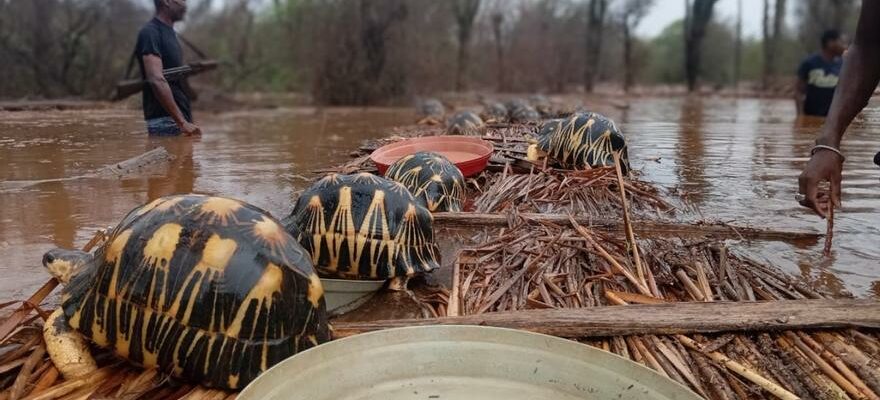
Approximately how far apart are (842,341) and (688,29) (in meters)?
35.5

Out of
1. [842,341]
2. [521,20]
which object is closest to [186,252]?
[842,341]

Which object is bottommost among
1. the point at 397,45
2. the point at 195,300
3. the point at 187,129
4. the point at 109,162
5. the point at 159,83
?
the point at 195,300

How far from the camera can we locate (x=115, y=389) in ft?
6.79

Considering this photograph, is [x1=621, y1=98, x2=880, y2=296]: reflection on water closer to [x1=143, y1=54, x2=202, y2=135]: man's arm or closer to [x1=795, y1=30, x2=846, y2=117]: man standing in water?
[x1=795, y1=30, x2=846, y2=117]: man standing in water

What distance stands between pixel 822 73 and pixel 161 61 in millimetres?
10411

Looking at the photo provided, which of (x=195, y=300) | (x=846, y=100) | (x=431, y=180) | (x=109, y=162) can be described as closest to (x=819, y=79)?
(x=431, y=180)

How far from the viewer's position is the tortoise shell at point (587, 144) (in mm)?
5660

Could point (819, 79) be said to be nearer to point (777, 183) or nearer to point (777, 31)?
point (777, 183)

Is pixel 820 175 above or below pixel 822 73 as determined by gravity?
below

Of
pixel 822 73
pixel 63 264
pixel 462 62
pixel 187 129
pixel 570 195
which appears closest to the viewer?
pixel 63 264

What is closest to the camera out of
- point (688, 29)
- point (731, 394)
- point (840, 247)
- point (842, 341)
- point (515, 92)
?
point (731, 394)

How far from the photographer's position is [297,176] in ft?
20.2

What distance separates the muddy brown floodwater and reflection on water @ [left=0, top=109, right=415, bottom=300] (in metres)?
0.01

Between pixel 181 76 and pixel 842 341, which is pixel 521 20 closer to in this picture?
pixel 181 76
